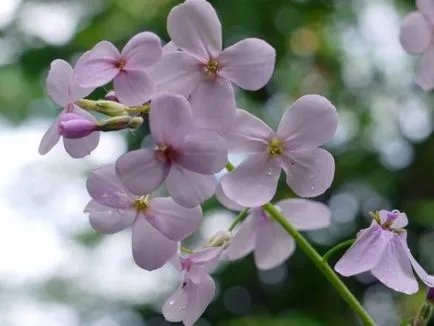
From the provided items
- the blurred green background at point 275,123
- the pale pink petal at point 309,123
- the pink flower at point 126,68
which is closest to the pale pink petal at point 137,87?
the pink flower at point 126,68

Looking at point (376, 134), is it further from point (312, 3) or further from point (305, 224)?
point (305, 224)

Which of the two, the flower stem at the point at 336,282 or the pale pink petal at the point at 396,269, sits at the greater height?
the pale pink petal at the point at 396,269

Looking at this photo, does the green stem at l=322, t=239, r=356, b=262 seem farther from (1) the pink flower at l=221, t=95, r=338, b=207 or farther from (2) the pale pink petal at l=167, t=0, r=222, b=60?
(2) the pale pink petal at l=167, t=0, r=222, b=60

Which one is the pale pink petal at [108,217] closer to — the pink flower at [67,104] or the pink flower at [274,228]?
the pink flower at [67,104]

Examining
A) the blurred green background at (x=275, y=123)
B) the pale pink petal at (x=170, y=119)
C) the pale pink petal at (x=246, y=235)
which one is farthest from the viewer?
the blurred green background at (x=275, y=123)

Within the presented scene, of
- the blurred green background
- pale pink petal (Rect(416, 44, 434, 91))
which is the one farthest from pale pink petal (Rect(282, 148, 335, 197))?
the blurred green background

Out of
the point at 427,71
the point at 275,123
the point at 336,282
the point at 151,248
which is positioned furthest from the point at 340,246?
the point at 275,123
